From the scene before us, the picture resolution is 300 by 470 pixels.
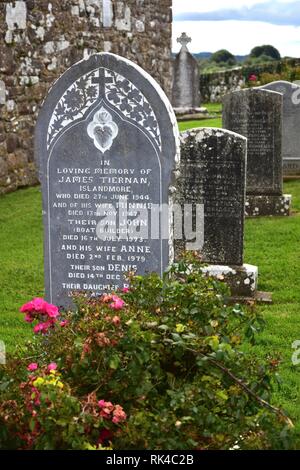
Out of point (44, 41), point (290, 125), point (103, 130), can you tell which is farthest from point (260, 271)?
point (44, 41)

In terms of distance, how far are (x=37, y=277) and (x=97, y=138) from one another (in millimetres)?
2952

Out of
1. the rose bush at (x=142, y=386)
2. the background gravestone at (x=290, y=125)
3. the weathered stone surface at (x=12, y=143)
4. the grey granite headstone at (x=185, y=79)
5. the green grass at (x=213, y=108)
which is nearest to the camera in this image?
the rose bush at (x=142, y=386)

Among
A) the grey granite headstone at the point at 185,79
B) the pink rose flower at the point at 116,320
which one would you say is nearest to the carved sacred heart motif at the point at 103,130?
the pink rose flower at the point at 116,320

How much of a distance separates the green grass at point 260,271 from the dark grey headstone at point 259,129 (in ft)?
1.95

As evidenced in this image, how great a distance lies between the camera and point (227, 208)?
24.8ft

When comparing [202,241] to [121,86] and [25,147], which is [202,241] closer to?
[121,86]

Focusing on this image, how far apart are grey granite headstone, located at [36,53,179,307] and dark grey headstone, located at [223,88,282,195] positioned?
5.46 meters

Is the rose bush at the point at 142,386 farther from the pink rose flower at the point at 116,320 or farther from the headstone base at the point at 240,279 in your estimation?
the headstone base at the point at 240,279

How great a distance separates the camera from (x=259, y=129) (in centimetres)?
1087

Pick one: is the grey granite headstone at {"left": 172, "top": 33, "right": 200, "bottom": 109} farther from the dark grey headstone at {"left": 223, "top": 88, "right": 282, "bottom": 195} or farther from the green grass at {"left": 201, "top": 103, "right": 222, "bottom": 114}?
the dark grey headstone at {"left": 223, "top": 88, "right": 282, "bottom": 195}

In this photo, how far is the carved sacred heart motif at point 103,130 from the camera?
562 cm

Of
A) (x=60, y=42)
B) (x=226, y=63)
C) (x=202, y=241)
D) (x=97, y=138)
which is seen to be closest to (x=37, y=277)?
(x=202, y=241)

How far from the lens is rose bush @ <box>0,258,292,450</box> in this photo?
3205 mm
